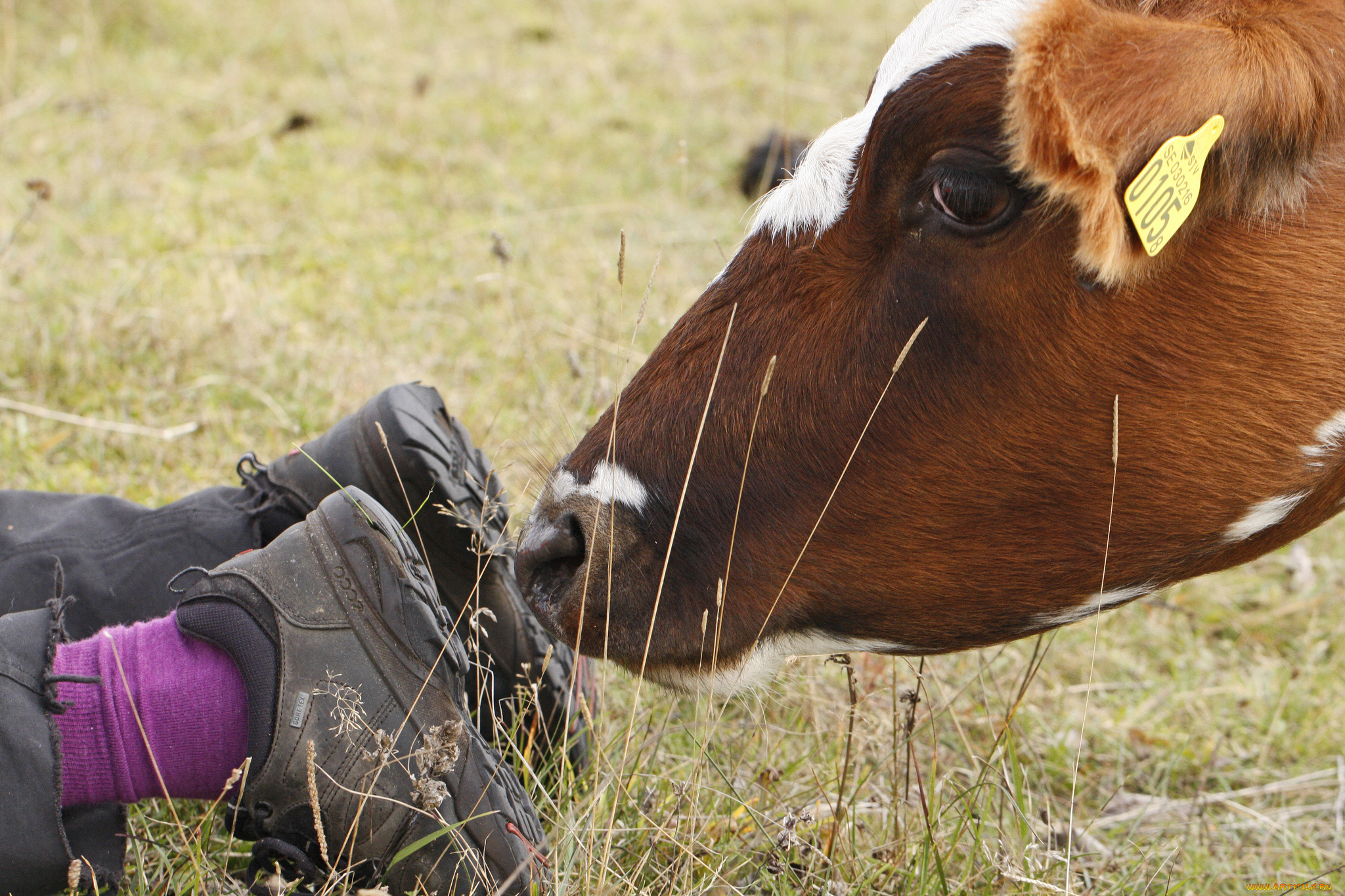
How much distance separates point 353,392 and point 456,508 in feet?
4.79

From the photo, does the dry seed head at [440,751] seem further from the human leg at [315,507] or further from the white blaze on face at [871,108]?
the white blaze on face at [871,108]

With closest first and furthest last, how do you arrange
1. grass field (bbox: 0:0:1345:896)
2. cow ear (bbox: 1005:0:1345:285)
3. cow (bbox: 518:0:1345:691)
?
cow ear (bbox: 1005:0:1345:285), cow (bbox: 518:0:1345:691), grass field (bbox: 0:0:1345:896)

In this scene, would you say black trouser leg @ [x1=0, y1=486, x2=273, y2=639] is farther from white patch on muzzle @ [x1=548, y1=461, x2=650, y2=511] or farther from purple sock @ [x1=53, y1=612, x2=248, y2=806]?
white patch on muzzle @ [x1=548, y1=461, x2=650, y2=511]

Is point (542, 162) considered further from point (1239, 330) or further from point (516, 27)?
point (1239, 330)

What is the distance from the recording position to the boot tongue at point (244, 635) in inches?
66.2

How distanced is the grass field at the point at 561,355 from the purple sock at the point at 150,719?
0.14 m

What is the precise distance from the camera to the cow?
4.70 ft

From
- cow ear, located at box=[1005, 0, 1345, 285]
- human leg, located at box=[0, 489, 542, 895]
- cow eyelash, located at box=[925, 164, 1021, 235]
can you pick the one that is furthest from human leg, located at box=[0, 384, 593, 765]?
cow ear, located at box=[1005, 0, 1345, 285]

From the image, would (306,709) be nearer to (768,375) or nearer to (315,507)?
(315,507)

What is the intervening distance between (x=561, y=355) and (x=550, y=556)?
219cm

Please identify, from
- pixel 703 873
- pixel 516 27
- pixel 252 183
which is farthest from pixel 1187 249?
pixel 516 27

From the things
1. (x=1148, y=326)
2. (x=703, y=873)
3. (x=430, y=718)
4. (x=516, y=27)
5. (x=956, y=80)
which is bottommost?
(x=703, y=873)

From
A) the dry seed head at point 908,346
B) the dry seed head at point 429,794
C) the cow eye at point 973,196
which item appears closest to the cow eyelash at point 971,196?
the cow eye at point 973,196

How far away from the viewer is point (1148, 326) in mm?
1530
